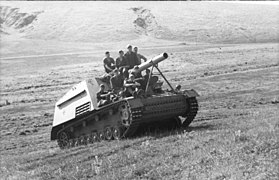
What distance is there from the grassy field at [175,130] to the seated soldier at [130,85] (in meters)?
1.57

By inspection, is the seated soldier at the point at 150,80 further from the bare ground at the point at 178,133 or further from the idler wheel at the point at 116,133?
the bare ground at the point at 178,133

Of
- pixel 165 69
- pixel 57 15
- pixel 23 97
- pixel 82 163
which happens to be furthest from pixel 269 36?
pixel 82 163

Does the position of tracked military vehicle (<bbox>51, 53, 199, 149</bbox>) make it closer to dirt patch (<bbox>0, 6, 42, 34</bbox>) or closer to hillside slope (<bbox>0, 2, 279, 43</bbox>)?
hillside slope (<bbox>0, 2, 279, 43</bbox>)

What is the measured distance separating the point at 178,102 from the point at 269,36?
57933 mm

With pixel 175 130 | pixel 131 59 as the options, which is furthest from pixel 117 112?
pixel 131 59

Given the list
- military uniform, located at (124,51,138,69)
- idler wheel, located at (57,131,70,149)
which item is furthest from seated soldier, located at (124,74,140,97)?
idler wheel, located at (57,131,70,149)

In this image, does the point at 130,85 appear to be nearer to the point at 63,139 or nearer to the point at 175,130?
the point at 175,130

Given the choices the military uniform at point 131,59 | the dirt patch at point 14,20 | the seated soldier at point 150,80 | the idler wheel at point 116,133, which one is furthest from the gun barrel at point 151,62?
the dirt patch at point 14,20

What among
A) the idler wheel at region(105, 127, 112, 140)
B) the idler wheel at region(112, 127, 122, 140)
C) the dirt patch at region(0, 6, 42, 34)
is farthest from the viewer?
the dirt patch at region(0, 6, 42, 34)

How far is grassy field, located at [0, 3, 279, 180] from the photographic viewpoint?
31.2 feet

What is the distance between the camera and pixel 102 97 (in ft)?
56.0

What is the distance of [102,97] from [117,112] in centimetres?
97

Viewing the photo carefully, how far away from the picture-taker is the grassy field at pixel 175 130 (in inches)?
374

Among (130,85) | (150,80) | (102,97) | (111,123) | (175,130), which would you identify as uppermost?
(130,85)
